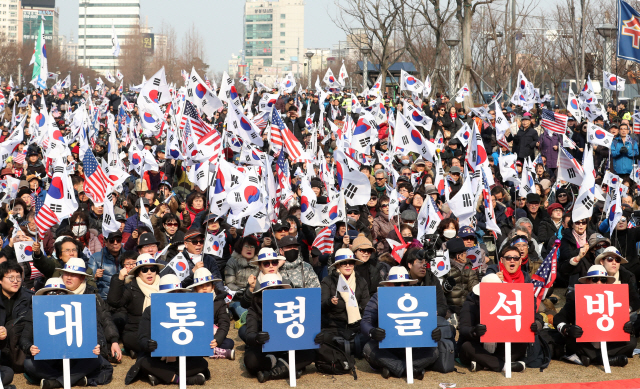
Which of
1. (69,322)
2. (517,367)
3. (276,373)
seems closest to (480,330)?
(517,367)

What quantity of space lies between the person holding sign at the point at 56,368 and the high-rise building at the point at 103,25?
181836 millimetres

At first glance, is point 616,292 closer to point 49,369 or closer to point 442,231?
point 442,231

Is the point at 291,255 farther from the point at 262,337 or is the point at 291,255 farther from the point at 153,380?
the point at 153,380

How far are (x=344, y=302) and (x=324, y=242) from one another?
6.78ft

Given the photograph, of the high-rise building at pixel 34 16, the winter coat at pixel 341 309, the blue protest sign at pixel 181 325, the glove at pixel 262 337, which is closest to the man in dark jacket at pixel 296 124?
the winter coat at pixel 341 309

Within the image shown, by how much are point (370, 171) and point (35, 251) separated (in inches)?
349

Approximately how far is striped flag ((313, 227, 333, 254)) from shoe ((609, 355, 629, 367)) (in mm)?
3968

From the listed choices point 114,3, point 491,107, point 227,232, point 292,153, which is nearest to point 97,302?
point 227,232

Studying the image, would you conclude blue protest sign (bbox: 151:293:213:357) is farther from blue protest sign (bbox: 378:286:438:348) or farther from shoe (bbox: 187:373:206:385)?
blue protest sign (bbox: 378:286:438:348)

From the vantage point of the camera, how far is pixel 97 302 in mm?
8797

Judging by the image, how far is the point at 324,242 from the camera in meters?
11.5

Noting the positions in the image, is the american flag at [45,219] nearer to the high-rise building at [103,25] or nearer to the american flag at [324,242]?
the american flag at [324,242]

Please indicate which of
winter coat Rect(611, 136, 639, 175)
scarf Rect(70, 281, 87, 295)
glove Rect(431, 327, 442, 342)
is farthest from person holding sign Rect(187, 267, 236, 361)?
winter coat Rect(611, 136, 639, 175)

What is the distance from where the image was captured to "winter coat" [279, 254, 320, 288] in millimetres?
10352
